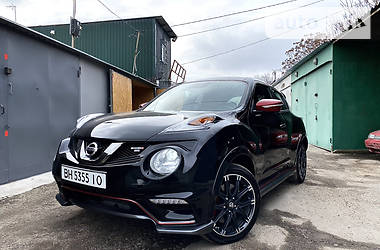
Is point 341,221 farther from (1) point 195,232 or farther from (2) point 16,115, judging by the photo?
(2) point 16,115

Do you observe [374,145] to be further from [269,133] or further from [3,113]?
[3,113]

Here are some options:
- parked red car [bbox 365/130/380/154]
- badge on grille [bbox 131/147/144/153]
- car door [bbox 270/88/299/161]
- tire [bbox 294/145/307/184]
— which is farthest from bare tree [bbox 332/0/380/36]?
badge on grille [bbox 131/147/144/153]

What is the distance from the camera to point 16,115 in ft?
12.4

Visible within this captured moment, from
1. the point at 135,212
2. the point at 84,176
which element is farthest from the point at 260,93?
the point at 84,176

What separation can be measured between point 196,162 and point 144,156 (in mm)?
354

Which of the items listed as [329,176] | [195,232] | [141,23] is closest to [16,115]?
[195,232]

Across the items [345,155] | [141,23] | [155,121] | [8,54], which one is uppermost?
[141,23]

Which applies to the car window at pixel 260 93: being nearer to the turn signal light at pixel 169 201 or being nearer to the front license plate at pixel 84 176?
the turn signal light at pixel 169 201

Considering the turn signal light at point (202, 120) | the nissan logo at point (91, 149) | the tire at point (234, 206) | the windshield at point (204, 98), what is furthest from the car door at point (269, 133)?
the nissan logo at point (91, 149)

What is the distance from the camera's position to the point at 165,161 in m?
1.62

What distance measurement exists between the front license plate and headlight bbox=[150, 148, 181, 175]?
37 cm

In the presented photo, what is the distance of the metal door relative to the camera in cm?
354

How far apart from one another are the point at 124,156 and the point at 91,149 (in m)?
0.30

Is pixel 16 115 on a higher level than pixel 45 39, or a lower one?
lower
